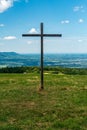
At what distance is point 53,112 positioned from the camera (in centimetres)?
1552

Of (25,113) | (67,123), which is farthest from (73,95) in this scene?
(67,123)

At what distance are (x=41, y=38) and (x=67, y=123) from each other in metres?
10.2

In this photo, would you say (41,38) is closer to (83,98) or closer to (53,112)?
(83,98)

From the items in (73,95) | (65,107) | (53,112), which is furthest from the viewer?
(73,95)

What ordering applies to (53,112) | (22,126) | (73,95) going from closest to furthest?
(22,126)
(53,112)
(73,95)

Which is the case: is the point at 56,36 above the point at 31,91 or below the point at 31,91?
above

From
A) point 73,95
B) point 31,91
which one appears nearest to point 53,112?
point 73,95

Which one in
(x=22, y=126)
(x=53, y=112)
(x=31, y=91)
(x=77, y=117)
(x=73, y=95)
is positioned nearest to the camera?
(x=22, y=126)

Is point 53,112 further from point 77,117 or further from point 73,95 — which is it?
point 73,95

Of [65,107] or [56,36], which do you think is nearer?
[65,107]

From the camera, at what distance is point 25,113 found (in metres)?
15.3

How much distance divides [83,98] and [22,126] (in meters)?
6.77

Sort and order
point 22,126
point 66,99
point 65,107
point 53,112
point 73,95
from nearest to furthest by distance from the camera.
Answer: point 22,126, point 53,112, point 65,107, point 66,99, point 73,95

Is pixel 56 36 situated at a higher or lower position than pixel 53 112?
higher
